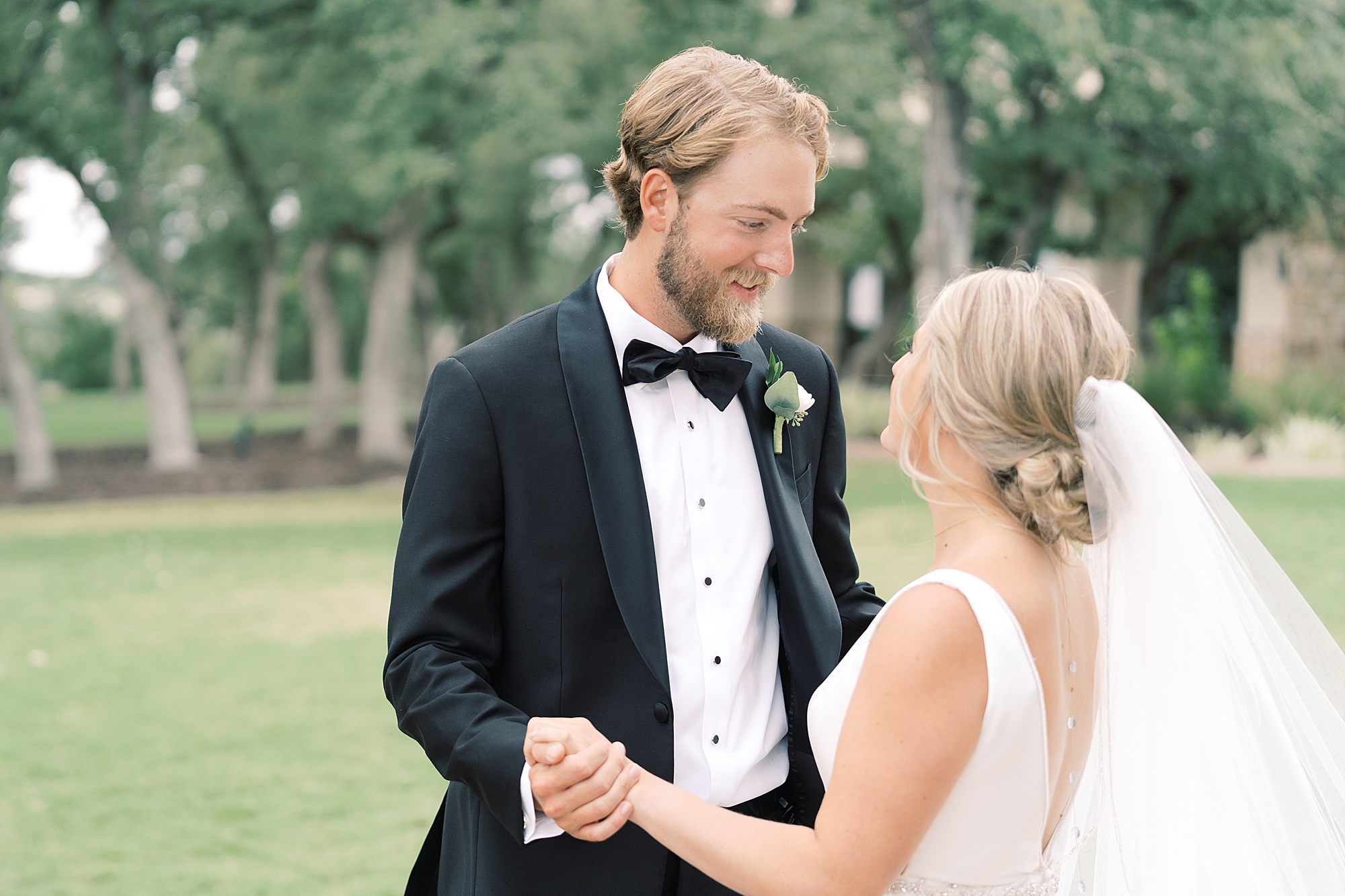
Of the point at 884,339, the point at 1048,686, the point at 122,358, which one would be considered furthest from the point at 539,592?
the point at 122,358

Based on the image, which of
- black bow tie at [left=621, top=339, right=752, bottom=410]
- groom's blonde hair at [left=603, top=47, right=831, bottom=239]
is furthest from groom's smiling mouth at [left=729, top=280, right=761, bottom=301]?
groom's blonde hair at [left=603, top=47, right=831, bottom=239]

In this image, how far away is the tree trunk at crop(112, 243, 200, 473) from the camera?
19234 mm

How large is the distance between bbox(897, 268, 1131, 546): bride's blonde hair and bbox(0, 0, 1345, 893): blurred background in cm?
53

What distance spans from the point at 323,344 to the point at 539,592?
980 inches

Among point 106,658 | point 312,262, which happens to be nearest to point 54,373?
point 312,262

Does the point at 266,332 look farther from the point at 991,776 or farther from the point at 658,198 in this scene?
the point at 991,776

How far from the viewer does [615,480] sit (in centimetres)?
239

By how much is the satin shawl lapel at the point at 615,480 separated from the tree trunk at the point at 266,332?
2924 cm

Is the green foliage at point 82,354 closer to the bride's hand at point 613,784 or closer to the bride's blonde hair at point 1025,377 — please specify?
the bride's hand at point 613,784

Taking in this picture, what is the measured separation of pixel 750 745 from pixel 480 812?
589 mm

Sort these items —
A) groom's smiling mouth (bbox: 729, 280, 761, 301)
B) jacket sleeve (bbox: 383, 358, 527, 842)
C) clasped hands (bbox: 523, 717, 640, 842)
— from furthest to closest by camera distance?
groom's smiling mouth (bbox: 729, 280, 761, 301), jacket sleeve (bbox: 383, 358, 527, 842), clasped hands (bbox: 523, 717, 640, 842)

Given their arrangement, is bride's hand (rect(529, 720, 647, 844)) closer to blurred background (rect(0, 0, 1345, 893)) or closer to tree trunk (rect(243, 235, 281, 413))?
blurred background (rect(0, 0, 1345, 893))

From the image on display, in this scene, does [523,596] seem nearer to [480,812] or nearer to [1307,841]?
[480,812]

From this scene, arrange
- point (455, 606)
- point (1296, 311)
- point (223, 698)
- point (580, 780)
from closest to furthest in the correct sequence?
point (580, 780) < point (455, 606) < point (223, 698) < point (1296, 311)
